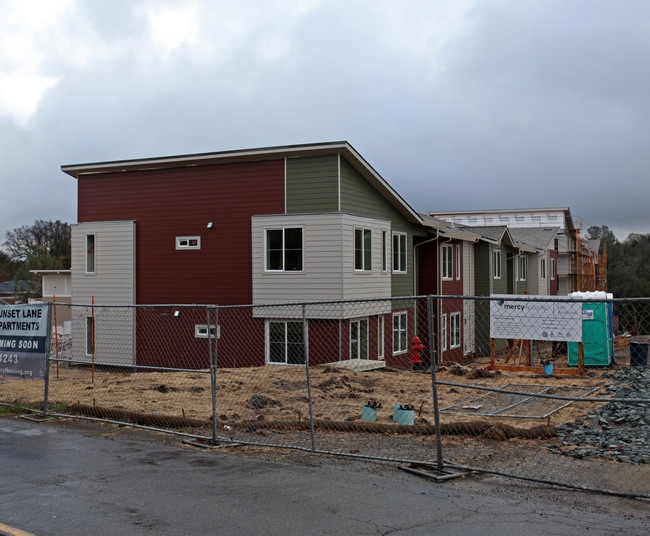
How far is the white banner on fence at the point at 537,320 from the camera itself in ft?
41.4

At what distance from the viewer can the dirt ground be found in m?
11.6

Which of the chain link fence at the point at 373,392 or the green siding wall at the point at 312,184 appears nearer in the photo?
the chain link fence at the point at 373,392

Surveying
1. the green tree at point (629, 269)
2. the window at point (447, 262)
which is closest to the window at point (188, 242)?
the window at point (447, 262)

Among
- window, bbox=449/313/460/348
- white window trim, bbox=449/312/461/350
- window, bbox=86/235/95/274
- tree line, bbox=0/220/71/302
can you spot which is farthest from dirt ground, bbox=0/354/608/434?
tree line, bbox=0/220/71/302

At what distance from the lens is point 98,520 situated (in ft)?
18.7

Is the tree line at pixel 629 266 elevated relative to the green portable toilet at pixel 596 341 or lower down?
elevated

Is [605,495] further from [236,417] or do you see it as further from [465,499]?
[236,417]

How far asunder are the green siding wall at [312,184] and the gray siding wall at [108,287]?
22.7 feet

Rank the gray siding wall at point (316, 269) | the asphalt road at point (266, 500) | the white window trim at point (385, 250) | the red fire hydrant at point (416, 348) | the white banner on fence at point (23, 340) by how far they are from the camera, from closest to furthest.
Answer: the asphalt road at point (266, 500) < the white banner on fence at point (23, 340) < the red fire hydrant at point (416, 348) < the gray siding wall at point (316, 269) < the white window trim at point (385, 250)

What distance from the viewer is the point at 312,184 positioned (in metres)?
21.7

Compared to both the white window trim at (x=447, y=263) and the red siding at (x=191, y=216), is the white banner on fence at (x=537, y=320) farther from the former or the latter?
the white window trim at (x=447, y=263)

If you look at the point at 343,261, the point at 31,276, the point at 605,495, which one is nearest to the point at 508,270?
the point at 343,261

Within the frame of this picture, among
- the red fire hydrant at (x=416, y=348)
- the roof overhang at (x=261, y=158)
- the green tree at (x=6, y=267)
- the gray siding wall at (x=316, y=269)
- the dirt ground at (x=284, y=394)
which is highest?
the roof overhang at (x=261, y=158)

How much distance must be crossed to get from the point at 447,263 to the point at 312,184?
437 inches
